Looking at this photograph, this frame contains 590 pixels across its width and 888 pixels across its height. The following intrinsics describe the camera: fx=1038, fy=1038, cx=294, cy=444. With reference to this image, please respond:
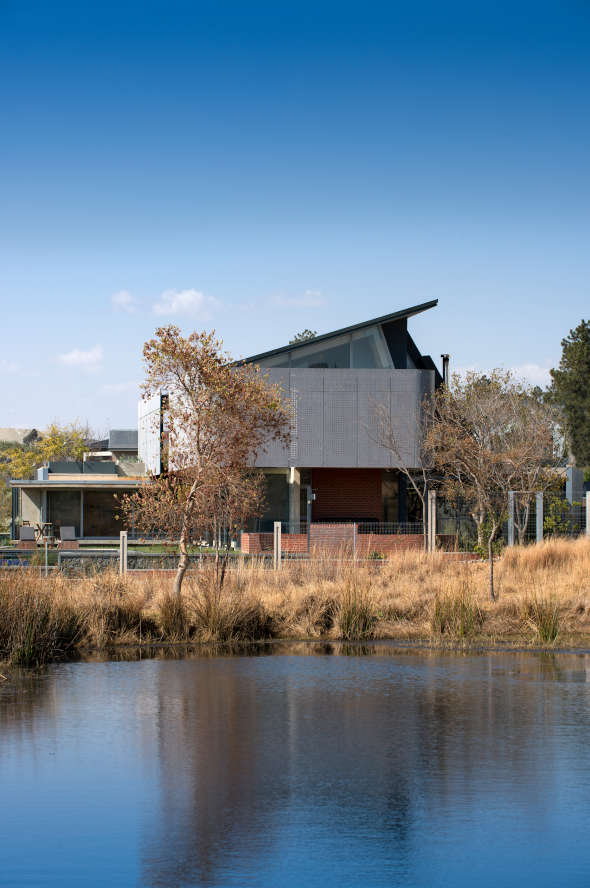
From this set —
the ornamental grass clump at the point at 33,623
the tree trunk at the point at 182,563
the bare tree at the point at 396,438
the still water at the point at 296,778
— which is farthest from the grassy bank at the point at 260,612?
the bare tree at the point at 396,438

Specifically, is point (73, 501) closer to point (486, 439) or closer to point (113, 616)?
point (486, 439)

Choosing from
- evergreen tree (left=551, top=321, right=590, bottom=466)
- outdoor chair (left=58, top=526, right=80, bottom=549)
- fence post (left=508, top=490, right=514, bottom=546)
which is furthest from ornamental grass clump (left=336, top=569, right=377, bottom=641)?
evergreen tree (left=551, top=321, right=590, bottom=466)

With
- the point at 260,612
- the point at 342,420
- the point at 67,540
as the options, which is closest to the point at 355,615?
the point at 260,612

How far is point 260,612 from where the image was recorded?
15.2m

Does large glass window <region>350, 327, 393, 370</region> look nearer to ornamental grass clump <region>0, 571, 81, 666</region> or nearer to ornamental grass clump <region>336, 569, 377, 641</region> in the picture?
ornamental grass clump <region>336, 569, 377, 641</region>

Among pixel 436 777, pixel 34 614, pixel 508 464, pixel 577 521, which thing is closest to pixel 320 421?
pixel 508 464

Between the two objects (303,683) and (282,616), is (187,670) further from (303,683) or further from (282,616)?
(282,616)

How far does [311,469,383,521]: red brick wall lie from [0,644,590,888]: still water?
1146 inches

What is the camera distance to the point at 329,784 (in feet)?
23.6

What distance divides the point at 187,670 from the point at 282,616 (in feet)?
12.9

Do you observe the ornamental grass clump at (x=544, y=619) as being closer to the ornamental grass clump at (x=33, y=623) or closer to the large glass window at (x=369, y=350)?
the ornamental grass clump at (x=33, y=623)

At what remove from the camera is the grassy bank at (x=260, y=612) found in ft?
43.6

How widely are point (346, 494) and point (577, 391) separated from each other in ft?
103

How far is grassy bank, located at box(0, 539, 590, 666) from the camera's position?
13.3 m
